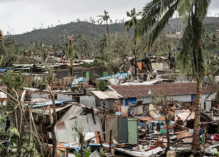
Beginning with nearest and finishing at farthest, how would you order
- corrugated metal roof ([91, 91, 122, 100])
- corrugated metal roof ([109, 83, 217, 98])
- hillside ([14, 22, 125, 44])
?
corrugated metal roof ([91, 91, 122, 100])
corrugated metal roof ([109, 83, 217, 98])
hillside ([14, 22, 125, 44])

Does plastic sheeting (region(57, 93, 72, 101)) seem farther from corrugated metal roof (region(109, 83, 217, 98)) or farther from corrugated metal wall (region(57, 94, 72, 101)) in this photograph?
corrugated metal roof (region(109, 83, 217, 98))

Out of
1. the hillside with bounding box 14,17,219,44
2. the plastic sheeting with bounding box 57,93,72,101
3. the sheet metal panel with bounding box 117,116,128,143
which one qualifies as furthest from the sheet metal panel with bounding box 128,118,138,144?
the hillside with bounding box 14,17,219,44

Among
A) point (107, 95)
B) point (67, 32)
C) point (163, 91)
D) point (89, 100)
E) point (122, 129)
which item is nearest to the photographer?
point (122, 129)

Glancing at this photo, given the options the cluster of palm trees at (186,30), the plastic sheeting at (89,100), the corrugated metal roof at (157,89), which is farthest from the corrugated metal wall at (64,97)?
the cluster of palm trees at (186,30)

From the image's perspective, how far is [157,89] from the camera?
2102cm

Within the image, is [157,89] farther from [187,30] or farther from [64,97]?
[187,30]

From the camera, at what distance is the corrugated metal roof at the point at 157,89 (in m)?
19.8

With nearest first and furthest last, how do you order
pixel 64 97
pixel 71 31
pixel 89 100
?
pixel 89 100
pixel 64 97
pixel 71 31

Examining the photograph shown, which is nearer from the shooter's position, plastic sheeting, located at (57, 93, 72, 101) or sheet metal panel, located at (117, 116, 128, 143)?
sheet metal panel, located at (117, 116, 128, 143)

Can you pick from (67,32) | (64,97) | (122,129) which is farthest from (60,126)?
(67,32)

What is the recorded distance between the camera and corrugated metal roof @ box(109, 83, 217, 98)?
19.8 m

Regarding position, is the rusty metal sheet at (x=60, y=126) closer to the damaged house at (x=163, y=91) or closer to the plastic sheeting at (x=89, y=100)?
the plastic sheeting at (x=89, y=100)

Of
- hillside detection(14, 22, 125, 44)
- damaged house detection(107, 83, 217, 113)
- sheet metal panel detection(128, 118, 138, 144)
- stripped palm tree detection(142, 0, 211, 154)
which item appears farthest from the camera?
hillside detection(14, 22, 125, 44)

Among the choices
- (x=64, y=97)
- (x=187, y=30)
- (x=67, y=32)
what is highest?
(x=67, y=32)
